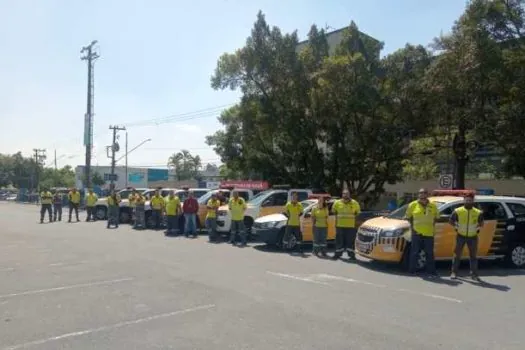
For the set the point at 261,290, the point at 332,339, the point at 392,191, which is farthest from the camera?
the point at 392,191

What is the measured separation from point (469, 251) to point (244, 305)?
17.9ft

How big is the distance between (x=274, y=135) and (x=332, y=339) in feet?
73.4

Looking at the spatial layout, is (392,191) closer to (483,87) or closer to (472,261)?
(483,87)

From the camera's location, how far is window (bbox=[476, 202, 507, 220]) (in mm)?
12320

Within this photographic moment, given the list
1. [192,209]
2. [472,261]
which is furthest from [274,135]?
[472,261]

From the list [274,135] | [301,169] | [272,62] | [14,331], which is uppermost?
[272,62]

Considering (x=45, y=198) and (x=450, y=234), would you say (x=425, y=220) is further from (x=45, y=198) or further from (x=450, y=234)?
(x=45, y=198)

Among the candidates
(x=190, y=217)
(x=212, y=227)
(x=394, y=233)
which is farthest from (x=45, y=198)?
(x=394, y=233)

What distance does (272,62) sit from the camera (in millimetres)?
27281

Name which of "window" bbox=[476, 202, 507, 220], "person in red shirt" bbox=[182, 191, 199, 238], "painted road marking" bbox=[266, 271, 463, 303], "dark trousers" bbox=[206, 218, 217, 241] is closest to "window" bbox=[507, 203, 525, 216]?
"window" bbox=[476, 202, 507, 220]

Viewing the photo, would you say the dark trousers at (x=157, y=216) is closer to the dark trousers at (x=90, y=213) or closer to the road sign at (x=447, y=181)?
the dark trousers at (x=90, y=213)

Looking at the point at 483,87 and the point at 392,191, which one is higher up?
the point at 483,87

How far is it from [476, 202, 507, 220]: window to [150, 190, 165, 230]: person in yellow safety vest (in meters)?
13.8

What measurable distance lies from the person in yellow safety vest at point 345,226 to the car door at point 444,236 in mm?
2332
